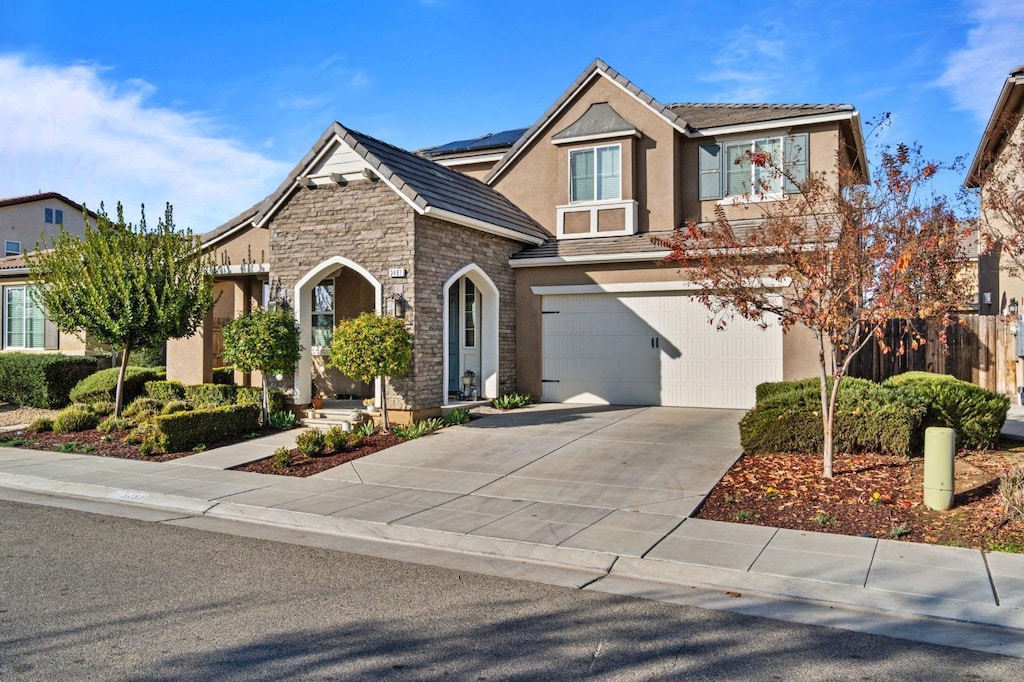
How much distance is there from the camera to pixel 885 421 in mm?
10039

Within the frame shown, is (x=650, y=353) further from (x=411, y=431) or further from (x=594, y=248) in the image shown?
(x=411, y=431)

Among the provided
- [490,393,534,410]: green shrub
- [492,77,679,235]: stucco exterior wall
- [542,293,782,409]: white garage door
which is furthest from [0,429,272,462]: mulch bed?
[492,77,679,235]: stucco exterior wall

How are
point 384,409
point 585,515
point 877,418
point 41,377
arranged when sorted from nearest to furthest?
point 585,515 < point 877,418 < point 384,409 < point 41,377

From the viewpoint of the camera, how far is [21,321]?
22.8 m

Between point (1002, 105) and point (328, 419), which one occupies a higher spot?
point (1002, 105)

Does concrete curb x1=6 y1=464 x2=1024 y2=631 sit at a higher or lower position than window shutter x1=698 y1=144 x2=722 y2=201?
lower

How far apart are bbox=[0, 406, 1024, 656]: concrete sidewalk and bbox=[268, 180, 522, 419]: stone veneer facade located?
128cm

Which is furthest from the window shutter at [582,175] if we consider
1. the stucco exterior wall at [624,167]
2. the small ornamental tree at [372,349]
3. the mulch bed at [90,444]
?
the mulch bed at [90,444]

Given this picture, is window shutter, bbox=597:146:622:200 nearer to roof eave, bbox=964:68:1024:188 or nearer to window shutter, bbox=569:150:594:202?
window shutter, bbox=569:150:594:202

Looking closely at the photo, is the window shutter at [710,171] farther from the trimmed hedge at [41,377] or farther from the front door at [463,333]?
the trimmed hedge at [41,377]

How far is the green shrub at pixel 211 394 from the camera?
15.9 m

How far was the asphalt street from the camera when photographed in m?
4.58

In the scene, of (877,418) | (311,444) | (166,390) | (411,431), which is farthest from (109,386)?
(877,418)

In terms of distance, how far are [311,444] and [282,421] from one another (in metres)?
3.04
